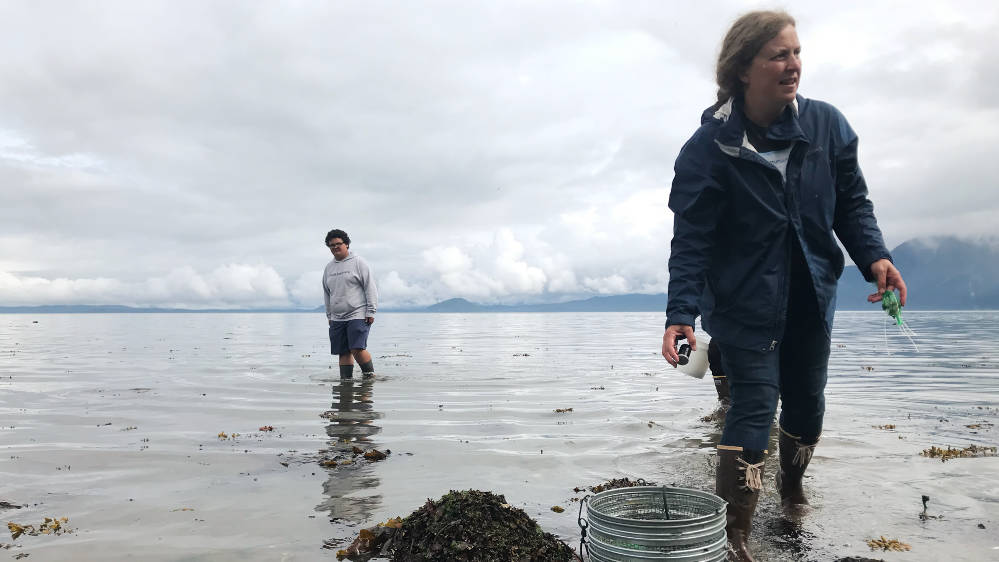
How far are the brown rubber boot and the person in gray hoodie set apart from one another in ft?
28.4

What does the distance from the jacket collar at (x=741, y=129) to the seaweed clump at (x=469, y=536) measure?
87.2 inches

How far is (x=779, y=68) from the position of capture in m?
3.22

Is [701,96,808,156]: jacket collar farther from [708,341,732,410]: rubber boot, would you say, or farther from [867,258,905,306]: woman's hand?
[708,341,732,410]: rubber boot

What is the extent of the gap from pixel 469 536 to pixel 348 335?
914cm

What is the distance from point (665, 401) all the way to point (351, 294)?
583 cm

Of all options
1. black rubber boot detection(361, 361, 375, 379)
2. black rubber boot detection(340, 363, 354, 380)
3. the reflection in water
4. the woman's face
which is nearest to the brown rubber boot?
the woman's face

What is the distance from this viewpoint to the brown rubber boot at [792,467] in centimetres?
409

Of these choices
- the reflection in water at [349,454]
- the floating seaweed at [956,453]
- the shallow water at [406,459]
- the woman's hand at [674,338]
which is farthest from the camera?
the floating seaweed at [956,453]

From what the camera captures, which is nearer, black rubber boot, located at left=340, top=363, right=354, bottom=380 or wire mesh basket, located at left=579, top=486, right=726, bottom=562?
wire mesh basket, located at left=579, top=486, right=726, bottom=562

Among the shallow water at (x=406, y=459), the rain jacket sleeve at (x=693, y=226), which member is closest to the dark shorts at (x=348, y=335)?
the shallow water at (x=406, y=459)

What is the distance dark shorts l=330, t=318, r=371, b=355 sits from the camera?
1184 centimetres

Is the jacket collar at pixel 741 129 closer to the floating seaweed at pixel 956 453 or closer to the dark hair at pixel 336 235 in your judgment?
the floating seaweed at pixel 956 453

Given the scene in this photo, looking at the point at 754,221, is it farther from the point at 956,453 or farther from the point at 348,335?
the point at 348,335

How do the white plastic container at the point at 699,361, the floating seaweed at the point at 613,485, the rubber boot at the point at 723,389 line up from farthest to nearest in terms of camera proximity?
the rubber boot at the point at 723,389, the white plastic container at the point at 699,361, the floating seaweed at the point at 613,485
